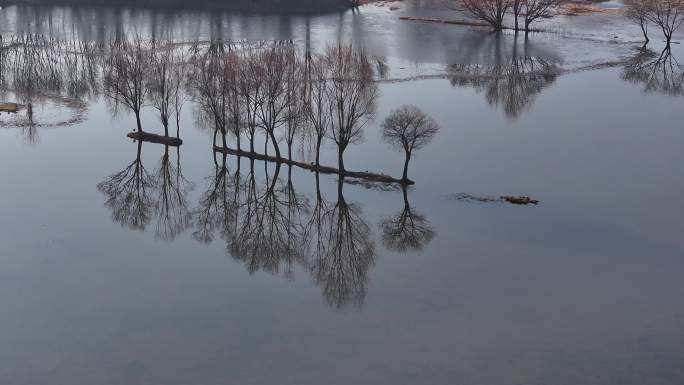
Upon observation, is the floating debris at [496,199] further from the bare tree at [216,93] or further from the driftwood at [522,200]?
the bare tree at [216,93]

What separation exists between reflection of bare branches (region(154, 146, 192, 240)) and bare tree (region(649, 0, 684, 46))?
1782 inches

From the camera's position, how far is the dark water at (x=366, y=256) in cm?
2581

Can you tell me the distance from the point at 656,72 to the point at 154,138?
36170 mm

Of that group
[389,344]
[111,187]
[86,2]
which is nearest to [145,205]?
[111,187]

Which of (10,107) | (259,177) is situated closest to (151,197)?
(259,177)

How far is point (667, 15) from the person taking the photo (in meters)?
71.1

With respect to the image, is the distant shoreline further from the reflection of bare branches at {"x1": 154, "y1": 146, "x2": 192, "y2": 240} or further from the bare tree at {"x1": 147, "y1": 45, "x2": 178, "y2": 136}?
the reflection of bare branches at {"x1": 154, "y1": 146, "x2": 192, "y2": 240}

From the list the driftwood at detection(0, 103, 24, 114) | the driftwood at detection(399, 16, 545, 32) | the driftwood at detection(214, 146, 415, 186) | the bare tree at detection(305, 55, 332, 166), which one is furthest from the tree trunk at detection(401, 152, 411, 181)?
the driftwood at detection(399, 16, 545, 32)

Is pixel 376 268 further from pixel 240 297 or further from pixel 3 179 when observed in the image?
pixel 3 179

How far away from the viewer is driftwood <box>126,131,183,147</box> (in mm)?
43625

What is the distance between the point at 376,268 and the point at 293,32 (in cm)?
4172

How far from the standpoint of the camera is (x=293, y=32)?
6956 cm

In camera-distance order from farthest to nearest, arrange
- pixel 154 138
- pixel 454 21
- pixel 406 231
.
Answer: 1. pixel 454 21
2. pixel 154 138
3. pixel 406 231

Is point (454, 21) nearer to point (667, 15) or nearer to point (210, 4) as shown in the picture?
point (667, 15)
